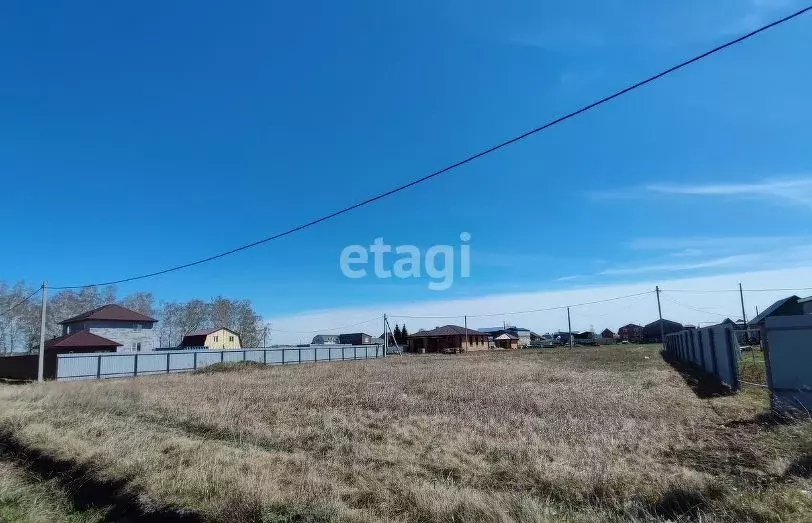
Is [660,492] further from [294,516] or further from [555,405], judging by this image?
[555,405]

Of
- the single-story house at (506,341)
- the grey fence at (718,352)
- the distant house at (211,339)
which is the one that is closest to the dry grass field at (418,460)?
the grey fence at (718,352)

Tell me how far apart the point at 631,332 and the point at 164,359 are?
99.5m

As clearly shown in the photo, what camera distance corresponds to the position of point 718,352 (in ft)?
57.8

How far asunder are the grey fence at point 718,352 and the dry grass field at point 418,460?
71.7 inches

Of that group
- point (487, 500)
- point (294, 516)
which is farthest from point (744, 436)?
point (294, 516)

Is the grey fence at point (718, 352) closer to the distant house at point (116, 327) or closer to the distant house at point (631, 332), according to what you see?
the distant house at point (116, 327)

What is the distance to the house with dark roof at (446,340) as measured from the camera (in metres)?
81.8

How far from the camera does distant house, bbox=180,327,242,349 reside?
6738 centimetres

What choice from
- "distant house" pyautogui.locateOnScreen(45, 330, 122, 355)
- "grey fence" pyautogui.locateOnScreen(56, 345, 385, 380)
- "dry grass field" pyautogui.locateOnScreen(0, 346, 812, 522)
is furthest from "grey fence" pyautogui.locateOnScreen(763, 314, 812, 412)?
"distant house" pyautogui.locateOnScreen(45, 330, 122, 355)

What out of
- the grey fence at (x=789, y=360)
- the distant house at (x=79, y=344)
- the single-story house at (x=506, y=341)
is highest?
the distant house at (x=79, y=344)

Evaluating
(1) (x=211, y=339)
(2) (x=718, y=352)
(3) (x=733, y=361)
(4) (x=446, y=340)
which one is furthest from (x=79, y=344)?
(4) (x=446, y=340)

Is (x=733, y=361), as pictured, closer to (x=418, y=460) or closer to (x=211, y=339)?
(x=418, y=460)

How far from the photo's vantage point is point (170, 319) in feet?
289

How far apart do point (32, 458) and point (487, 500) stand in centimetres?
878
